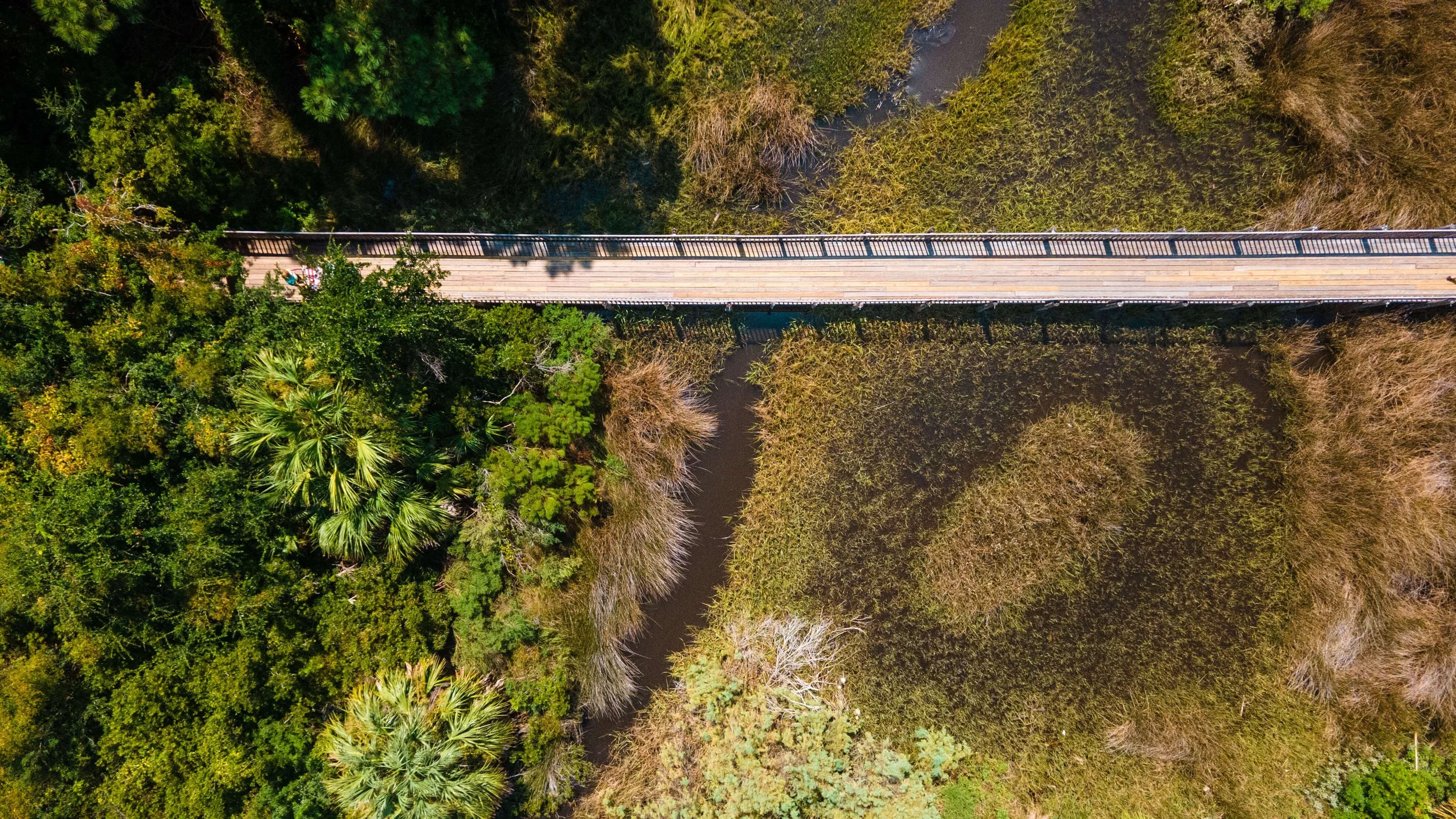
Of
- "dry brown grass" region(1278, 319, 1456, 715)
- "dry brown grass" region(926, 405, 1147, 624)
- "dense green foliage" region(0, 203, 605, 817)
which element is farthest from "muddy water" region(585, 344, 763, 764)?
"dry brown grass" region(1278, 319, 1456, 715)

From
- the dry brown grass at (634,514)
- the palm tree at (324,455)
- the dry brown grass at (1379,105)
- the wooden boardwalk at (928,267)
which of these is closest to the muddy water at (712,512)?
the dry brown grass at (634,514)

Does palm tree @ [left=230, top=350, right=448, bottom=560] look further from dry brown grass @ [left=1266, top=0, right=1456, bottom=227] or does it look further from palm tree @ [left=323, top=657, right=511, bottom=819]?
dry brown grass @ [left=1266, top=0, right=1456, bottom=227]

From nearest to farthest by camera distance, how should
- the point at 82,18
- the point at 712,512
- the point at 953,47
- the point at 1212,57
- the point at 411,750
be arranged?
the point at 82,18
the point at 411,750
the point at 1212,57
the point at 953,47
the point at 712,512

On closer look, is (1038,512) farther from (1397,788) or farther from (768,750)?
(1397,788)

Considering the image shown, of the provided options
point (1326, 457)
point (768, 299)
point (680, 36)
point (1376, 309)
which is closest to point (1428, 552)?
point (1326, 457)

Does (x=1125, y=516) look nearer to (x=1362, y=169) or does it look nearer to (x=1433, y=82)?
(x=1362, y=169)

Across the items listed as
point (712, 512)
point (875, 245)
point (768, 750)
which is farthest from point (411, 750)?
point (875, 245)
